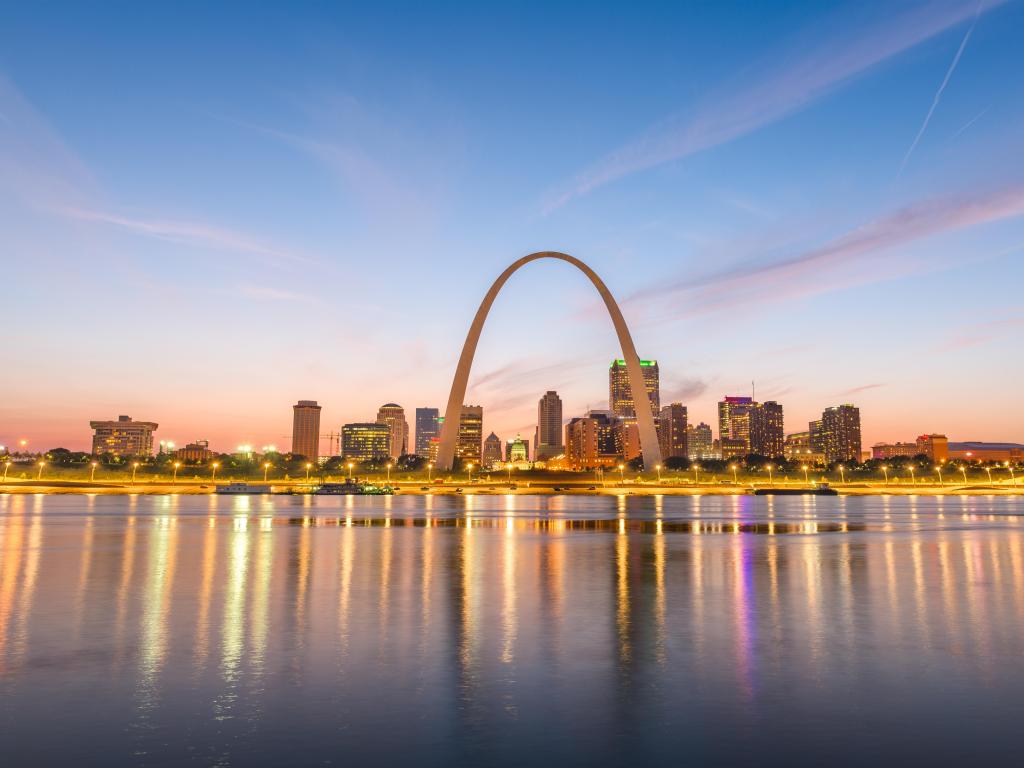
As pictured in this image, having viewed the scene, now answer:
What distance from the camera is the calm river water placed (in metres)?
7.52

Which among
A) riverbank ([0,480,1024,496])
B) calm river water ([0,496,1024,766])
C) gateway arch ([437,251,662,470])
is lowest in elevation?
calm river water ([0,496,1024,766])

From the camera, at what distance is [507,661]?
10828 millimetres

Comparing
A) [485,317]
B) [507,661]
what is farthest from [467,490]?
[507,661]

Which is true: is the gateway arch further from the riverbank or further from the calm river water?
the calm river water

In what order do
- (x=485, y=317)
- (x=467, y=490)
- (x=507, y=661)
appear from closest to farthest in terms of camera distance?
(x=507, y=661)
(x=485, y=317)
(x=467, y=490)

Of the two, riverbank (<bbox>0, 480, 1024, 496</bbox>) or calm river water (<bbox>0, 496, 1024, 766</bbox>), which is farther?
riverbank (<bbox>0, 480, 1024, 496</bbox>)

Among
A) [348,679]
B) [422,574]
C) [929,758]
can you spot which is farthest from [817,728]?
[422,574]

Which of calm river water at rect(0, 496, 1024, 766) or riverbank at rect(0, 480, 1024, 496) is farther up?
riverbank at rect(0, 480, 1024, 496)

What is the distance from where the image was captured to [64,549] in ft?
87.6

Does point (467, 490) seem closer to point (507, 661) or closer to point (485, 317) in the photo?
point (485, 317)

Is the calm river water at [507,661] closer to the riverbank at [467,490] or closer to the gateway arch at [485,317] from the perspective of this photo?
the gateway arch at [485,317]

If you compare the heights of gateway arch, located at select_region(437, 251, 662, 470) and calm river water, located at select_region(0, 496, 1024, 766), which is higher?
gateway arch, located at select_region(437, 251, 662, 470)

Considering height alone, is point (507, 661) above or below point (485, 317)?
below

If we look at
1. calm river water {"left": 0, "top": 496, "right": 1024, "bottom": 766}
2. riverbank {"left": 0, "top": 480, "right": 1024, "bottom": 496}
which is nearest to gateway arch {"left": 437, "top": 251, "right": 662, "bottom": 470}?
riverbank {"left": 0, "top": 480, "right": 1024, "bottom": 496}
